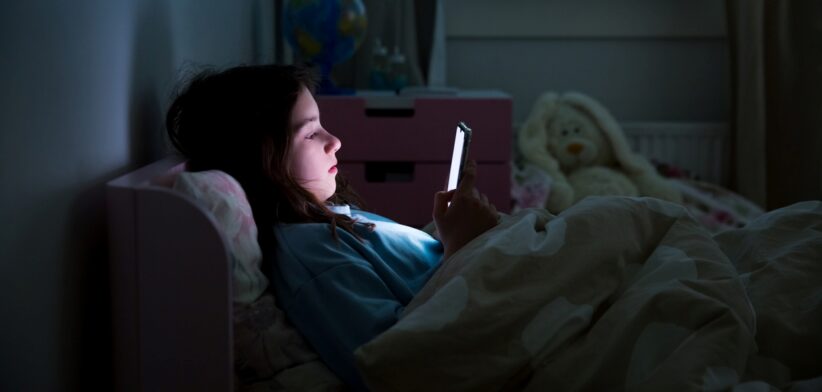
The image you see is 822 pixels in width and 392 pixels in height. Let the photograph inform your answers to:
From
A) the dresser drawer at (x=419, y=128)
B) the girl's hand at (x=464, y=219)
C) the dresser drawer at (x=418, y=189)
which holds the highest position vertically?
the dresser drawer at (x=419, y=128)

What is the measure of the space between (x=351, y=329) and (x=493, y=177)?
4.50 ft

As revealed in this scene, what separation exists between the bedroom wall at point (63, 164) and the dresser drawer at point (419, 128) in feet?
3.25

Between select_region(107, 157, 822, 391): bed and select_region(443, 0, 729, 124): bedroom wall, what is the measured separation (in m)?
2.11

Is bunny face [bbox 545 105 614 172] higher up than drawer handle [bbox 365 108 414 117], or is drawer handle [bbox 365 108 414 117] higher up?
drawer handle [bbox 365 108 414 117]

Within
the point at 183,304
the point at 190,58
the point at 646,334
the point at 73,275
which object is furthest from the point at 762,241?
the point at 190,58

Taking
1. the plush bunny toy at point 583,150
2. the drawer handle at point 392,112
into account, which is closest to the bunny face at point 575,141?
the plush bunny toy at point 583,150

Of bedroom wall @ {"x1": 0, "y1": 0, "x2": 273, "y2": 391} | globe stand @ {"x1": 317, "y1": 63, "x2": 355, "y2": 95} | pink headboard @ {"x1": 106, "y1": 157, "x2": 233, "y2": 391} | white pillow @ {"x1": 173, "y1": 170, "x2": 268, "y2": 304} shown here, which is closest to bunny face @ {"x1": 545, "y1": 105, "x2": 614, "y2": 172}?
globe stand @ {"x1": 317, "y1": 63, "x2": 355, "y2": 95}

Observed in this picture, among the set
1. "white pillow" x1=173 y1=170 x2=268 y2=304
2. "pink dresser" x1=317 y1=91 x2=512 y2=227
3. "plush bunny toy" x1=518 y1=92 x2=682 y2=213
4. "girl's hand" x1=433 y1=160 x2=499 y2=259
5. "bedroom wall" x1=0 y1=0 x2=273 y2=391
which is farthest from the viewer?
"plush bunny toy" x1=518 y1=92 x2=682 y2=213

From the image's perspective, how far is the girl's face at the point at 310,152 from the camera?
4.39 ft

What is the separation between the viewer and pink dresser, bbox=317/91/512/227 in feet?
7.74

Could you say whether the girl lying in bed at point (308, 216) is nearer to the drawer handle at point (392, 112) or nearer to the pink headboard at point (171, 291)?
the pink headboard at point (171, 291)

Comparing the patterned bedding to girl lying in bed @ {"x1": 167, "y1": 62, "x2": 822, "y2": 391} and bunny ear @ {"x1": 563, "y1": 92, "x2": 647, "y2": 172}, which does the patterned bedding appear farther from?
bunny ear @ {"x1": 563, "y1": 92, "x2": 647, "y2": 172}

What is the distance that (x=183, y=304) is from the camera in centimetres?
96

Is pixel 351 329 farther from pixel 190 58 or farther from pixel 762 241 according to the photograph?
pixel 190 58
